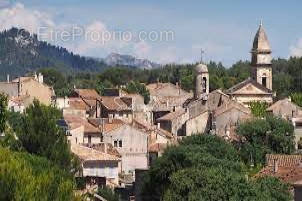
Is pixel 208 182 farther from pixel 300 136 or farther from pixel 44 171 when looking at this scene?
pixel 300 136

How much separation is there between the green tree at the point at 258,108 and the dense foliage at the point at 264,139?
17.4 metres

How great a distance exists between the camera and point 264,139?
61812 mm

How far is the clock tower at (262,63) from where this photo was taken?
97688mm

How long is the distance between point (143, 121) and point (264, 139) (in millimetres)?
25535

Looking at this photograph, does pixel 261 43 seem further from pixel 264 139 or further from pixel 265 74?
pixel 264 139

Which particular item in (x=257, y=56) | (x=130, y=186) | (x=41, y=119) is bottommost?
(x=130, y=186)

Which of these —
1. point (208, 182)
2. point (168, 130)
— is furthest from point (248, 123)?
point (208, 182)

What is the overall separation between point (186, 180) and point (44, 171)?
975 centimetres

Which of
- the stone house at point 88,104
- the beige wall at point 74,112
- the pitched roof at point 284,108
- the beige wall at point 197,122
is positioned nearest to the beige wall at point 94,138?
the beige wall at point 197,122

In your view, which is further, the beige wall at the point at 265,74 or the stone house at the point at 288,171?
the beige wall at the point at 265,74

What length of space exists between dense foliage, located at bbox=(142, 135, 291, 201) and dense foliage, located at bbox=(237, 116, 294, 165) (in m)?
5.82

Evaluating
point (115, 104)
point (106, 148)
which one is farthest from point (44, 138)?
point (115, 104)

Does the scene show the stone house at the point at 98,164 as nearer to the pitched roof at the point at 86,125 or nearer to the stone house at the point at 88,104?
the pitched roof at the point at 86,125

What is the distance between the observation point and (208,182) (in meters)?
38.2
